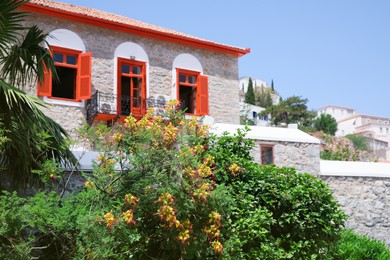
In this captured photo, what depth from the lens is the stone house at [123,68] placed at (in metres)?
16.1

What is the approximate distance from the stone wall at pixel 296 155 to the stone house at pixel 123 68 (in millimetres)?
3937

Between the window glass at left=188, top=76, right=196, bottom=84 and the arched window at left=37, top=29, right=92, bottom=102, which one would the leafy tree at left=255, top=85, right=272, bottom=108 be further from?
the arched window at left=37, top=29, right=92, bottom=102

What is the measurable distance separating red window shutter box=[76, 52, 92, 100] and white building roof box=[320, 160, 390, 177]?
754 centimetres

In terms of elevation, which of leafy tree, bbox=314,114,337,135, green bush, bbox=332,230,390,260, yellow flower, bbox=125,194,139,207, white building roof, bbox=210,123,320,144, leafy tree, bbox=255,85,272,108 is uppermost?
leafy tree, bbox=255,85,272,108

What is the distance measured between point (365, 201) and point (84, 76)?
9315 millimetres

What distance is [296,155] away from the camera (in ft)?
45.0

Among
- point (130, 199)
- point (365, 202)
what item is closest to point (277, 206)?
point (130, 199)

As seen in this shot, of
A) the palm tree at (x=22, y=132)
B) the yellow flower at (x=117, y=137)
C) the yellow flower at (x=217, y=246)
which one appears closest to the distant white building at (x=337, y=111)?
the palm tree at (x=22, y=132)

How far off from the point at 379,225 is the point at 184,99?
26.8ft

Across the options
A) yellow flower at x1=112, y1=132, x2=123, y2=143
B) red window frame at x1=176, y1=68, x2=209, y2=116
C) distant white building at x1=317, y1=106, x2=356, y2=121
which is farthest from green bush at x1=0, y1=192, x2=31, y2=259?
distant white building at x1=317, y1=106, x2=356, y2=121

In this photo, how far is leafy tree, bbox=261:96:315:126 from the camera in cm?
5441

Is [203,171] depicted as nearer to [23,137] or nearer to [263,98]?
[23,137]

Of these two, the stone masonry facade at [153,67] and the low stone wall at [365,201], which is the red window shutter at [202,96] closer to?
the stone masonry facade at [153,67]

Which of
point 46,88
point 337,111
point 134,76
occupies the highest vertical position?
point 337,111
